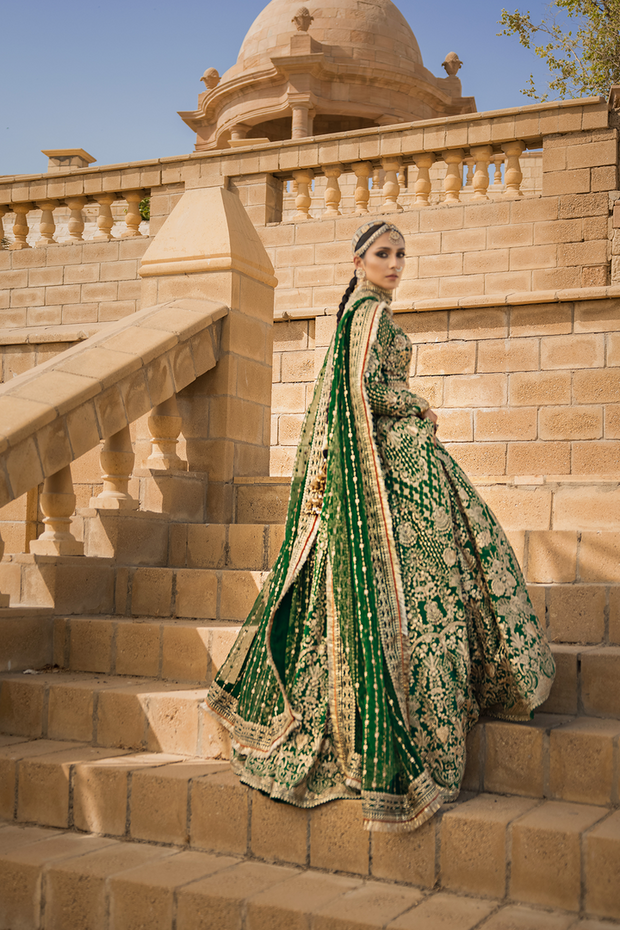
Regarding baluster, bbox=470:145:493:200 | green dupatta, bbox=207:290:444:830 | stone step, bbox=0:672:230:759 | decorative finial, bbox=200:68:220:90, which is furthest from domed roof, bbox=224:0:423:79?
stone step, bbox=0:672:230:759

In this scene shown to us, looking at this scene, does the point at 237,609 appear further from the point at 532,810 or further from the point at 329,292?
the point at 329,292

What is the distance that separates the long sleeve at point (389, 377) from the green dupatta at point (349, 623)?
0.03 meters

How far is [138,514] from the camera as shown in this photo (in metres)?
4.70

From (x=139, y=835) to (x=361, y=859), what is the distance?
2.75ft

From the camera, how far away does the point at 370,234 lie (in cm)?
327

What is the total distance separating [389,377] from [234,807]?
1.56 metres

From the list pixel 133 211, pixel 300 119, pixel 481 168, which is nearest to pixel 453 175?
pixel 481 168

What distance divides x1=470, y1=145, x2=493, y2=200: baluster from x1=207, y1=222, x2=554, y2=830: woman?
224 inches

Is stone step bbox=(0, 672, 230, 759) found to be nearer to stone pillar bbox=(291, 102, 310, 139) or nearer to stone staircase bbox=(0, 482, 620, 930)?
stone staircase bbox=(0, 482, 620, 930)

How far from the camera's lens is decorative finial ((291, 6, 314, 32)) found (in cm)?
1597

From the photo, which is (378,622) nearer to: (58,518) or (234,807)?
(234,807)

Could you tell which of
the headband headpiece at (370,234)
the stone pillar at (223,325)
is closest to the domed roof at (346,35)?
the stone pillar at (223,325)

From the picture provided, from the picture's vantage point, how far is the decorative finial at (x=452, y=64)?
18.1 metres

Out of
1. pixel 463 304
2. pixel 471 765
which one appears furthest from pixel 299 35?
pixel 471 765
